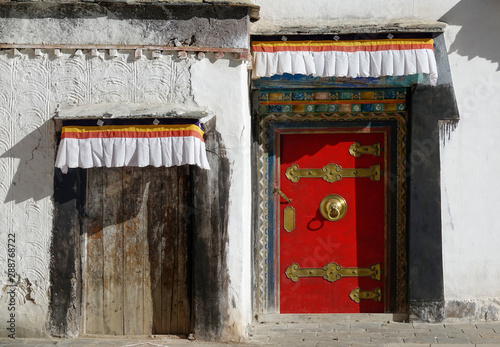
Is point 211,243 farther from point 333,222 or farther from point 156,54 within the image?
point 156,54

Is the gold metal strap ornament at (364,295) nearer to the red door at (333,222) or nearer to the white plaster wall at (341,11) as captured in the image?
the red door at (333,222)

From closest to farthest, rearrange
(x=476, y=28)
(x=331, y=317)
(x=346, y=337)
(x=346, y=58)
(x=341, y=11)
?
(x=346, y=337) < (x=346, y=58) < (x=476, y=28) < (x=341, y=11) < (x=331, y=317)

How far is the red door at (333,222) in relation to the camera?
27.3 feet

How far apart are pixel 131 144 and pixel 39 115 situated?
1.05 m

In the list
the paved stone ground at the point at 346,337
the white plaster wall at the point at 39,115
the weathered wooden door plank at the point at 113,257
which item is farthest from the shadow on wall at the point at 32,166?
the paved stone ground at the point at 346,337

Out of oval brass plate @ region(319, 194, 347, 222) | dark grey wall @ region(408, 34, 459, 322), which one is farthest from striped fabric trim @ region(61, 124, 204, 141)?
dark grey wall @ region(408, 34, 459, 322)

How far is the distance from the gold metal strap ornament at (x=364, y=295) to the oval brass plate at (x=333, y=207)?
849 mm

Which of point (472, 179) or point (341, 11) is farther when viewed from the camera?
point (341, 11)

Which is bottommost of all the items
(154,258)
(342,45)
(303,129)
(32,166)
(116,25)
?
(154,258)

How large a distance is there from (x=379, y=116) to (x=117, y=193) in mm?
3006

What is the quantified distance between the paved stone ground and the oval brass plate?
1190 millimetres

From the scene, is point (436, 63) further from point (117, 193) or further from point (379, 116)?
point (117, 193)

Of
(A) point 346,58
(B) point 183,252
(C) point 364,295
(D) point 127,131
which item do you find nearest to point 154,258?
(B) point 183,252

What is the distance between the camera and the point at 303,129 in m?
8.34
